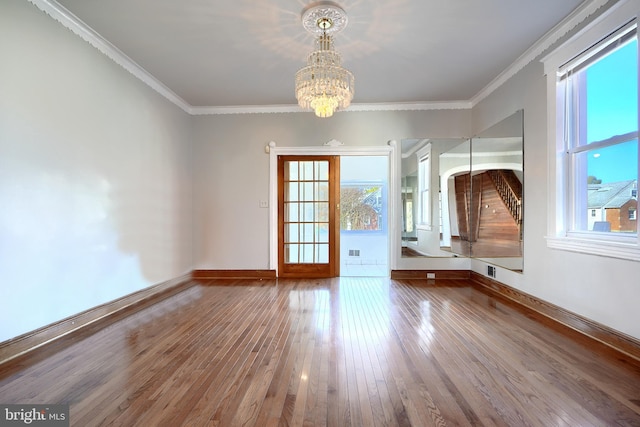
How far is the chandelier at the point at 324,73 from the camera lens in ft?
7.79

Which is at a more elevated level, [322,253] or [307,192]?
[307,192]

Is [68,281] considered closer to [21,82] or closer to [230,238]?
[21,82]

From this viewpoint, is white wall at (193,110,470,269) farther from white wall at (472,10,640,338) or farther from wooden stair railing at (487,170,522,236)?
white wall at (472,10,640,338)

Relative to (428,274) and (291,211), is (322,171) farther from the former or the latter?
(428,274)

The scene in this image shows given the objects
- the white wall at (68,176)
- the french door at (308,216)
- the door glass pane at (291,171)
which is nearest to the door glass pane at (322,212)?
the french door at (308,216)

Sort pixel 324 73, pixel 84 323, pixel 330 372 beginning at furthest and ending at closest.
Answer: pixel 84 323 → pixel 324 73 → pixel 330 372

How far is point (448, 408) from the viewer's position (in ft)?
4.99

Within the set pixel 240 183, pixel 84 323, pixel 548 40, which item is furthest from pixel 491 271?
pixel 84 323

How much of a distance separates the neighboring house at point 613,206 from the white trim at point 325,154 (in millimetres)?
Answer: 2374

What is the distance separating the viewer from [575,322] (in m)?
2.48

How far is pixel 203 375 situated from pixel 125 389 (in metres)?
0.42

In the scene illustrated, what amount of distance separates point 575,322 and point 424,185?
248 centimetres

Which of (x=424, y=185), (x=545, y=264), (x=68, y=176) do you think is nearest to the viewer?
(x=68, y=176)

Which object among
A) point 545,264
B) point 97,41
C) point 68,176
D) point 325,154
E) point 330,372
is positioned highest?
point 97,41
